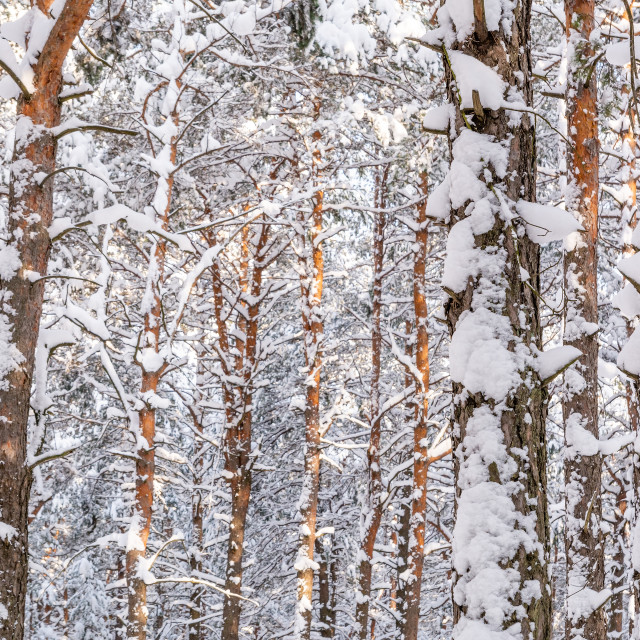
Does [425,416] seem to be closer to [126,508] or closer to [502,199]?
[502,199]

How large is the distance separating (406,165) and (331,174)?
2474mm

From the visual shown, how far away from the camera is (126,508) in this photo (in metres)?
17.8

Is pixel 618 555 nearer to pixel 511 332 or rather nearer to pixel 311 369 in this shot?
pixel 311 369

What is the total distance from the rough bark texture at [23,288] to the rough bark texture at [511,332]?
282 centimetres

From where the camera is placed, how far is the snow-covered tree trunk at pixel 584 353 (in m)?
5.96

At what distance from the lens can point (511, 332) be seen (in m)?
2.78

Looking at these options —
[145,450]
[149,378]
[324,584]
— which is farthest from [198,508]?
[149,378]

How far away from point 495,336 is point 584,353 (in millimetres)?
3554

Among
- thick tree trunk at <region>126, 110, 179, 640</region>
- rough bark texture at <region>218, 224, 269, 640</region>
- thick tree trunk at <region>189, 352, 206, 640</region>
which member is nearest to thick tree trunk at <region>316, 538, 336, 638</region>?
thick tree trunk at <region>189, 352, 206, 640</region>

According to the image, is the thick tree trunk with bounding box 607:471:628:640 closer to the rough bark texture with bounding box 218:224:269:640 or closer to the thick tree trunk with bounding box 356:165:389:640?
the thick tree trunk with bounding box 356:165:389:640

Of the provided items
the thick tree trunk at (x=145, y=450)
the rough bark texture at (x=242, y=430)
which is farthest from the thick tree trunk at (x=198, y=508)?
the thick tree trunk at (x=145, y=450)

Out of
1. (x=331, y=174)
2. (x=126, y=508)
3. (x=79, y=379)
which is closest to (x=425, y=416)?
(x=331, y=174)

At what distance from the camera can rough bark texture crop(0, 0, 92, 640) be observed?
3973mm

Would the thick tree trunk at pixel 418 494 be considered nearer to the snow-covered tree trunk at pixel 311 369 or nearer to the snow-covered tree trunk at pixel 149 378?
the snow-covered tree trunk at pixel 311 369
